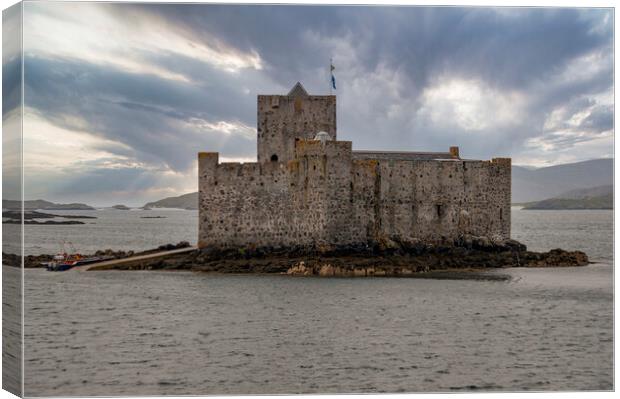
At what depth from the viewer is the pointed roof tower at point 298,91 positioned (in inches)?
1513

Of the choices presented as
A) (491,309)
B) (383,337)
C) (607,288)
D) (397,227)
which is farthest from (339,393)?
(397,227)

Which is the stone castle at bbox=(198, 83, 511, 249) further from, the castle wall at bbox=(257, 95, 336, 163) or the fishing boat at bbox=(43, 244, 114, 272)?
the fishing boat at bbox=(43, 244, 114, 272)

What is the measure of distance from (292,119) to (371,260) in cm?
875

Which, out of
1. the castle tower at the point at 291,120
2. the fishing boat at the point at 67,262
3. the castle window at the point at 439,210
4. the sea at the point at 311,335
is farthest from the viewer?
the castle tower at the point at 291,120

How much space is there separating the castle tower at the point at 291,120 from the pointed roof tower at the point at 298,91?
8 centimetres

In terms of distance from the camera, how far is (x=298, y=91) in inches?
1519

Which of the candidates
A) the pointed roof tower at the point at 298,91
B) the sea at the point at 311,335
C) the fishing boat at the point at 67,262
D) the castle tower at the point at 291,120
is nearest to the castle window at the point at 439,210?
the sea at the point at 311,335

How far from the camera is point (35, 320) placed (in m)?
23.2

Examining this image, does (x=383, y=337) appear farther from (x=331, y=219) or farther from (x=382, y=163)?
(x=382, y=163)

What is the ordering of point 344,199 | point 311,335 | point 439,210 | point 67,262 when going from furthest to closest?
point 439,210 → point 67,262 → point 344,199 → point 311,335

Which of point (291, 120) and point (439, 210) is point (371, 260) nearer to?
point (439, 210)

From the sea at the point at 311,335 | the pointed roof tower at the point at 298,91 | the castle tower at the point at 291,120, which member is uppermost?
the pointed roof tower at the point at 298,91

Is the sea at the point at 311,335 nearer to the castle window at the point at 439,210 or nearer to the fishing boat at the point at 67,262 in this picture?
the fishing boat at the point at 67,262

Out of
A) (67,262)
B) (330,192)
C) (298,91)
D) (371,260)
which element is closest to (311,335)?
(371,260)
